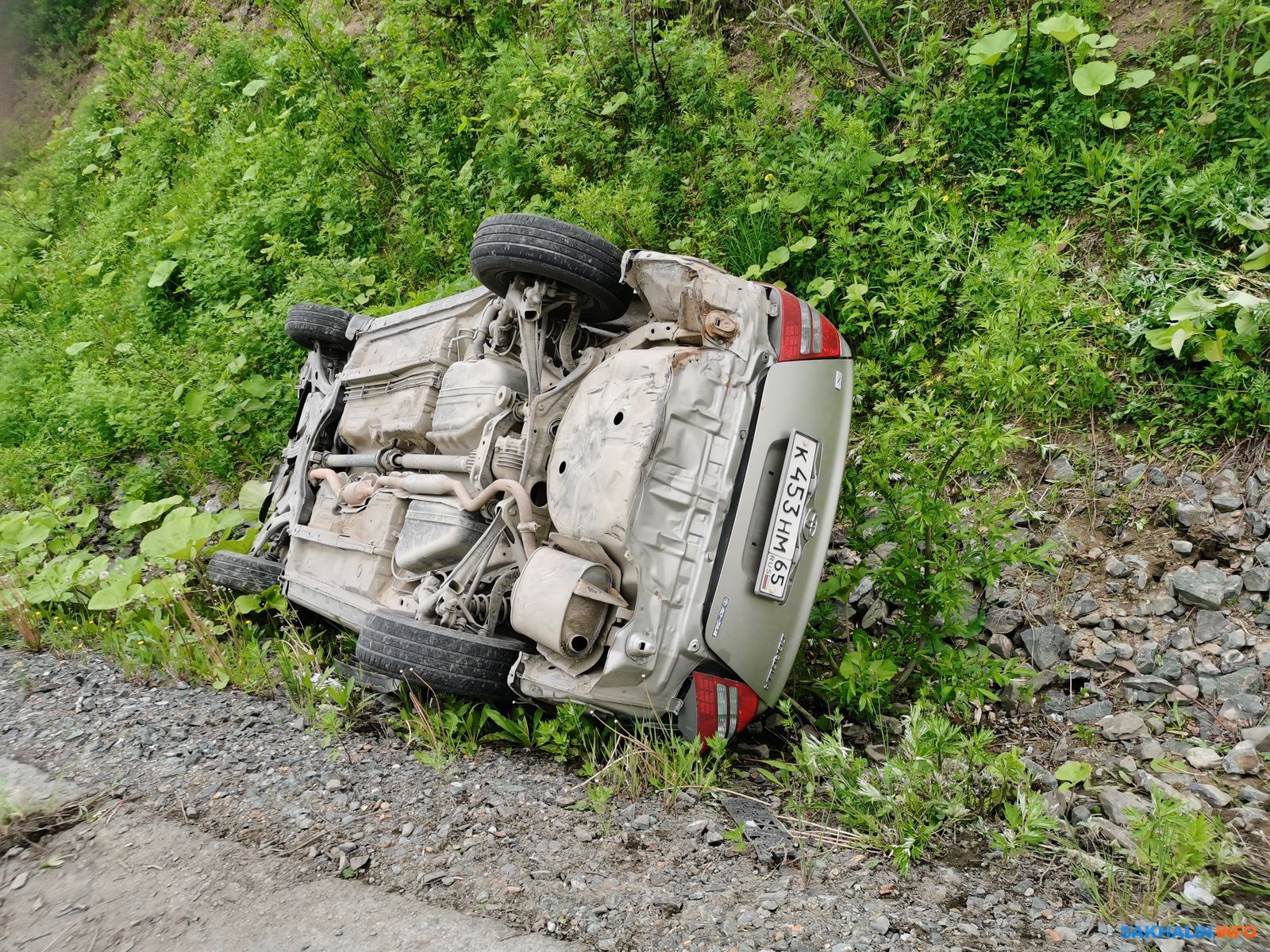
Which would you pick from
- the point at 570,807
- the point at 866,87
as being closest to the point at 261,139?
the point at 866,87

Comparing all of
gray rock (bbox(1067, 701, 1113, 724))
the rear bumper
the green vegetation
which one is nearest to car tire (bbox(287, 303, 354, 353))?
the green vegetation

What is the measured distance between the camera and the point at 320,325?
19.3 ft

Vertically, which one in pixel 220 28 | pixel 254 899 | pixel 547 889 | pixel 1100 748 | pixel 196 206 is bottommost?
pixel 254 899

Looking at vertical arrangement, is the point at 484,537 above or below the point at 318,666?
above

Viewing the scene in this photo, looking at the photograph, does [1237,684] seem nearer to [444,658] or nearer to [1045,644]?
[1045,644]

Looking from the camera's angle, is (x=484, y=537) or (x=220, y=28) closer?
(x=484, y=537)

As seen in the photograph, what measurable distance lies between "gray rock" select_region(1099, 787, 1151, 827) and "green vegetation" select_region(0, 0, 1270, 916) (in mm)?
191

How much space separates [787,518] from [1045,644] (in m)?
1.31

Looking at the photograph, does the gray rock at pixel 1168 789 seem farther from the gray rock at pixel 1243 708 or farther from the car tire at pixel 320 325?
the car tire at pixel 320 325

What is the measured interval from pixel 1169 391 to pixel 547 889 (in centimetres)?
348

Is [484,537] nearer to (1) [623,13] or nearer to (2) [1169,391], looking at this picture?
(2) [1169,391]

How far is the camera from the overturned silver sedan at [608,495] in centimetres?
332

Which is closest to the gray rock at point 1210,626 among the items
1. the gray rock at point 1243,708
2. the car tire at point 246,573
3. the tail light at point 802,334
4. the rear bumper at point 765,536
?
the gray rock at point 1243,708

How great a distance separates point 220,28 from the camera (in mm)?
10750
